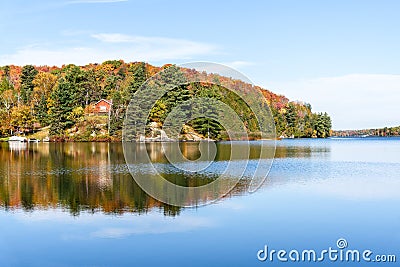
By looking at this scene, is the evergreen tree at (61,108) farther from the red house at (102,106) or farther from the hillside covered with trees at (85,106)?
the red house at (102,106)

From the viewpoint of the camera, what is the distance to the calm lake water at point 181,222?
30.6 feet

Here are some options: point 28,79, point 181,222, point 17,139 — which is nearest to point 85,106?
point 17,139

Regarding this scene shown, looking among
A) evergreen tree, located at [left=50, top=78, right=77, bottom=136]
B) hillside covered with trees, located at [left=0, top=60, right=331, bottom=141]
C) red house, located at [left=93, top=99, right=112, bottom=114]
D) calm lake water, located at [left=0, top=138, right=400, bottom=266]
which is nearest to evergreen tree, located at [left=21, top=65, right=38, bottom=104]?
hillside covered with trees, located at [left=0, top=60, right=331, bottom=141]

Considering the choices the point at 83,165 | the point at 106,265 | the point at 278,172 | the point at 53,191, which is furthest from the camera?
the point at 83,165

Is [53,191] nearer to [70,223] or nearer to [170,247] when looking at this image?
[70,223]

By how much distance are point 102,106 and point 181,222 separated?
47537mm

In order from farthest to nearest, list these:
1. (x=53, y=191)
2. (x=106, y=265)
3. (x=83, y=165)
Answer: (x=83, y=165), (x=53, y=191), (x=106, y=265)

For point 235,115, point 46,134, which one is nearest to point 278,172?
point 235,115

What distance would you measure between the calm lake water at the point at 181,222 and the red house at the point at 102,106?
38.3 meters

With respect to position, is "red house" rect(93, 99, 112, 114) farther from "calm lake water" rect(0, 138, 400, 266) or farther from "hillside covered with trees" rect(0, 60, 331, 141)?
"calm lake water" rect(0, 138, 400, 266)

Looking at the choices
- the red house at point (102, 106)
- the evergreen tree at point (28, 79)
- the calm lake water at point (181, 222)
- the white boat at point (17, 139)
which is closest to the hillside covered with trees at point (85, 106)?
the red house at point (102, 106)

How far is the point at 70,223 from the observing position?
1161 cm

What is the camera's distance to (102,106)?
57.6 meters

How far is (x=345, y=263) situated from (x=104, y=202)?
797 cm
